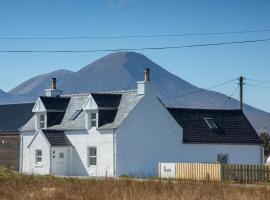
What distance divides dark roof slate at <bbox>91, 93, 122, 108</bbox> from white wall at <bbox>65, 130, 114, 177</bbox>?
89.1 inches

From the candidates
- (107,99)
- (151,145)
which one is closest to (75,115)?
(107,99)

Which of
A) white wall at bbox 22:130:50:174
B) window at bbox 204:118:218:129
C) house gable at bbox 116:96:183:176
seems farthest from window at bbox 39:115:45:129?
window at bbox 204:118:218:129

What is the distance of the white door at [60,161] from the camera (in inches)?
2104

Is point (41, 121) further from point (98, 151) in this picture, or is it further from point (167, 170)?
point (167, 170)

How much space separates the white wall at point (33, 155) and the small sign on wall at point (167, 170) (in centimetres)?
1005

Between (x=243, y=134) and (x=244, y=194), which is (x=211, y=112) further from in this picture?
(x=244, y=194)

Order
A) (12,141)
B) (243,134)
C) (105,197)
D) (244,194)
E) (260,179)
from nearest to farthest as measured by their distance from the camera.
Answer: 1. (105,197)
2. (244,194)
3. (260,179)
4. (243,134)
5. (12,141)

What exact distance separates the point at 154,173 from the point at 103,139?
4.73 metres

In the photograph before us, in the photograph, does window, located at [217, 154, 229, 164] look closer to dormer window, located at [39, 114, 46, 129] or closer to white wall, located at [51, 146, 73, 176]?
white wall, located at [51, 146, 73, 176]

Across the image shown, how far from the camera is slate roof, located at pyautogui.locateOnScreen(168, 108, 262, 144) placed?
179ft

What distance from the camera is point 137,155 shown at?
169 feet

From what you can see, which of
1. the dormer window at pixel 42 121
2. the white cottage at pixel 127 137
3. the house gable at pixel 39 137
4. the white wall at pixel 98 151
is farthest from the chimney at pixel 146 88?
the dormer window at pixel 42 121

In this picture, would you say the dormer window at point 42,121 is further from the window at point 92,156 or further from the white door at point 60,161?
the window at point 92,156

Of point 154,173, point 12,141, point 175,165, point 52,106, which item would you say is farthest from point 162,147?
point 12,141
